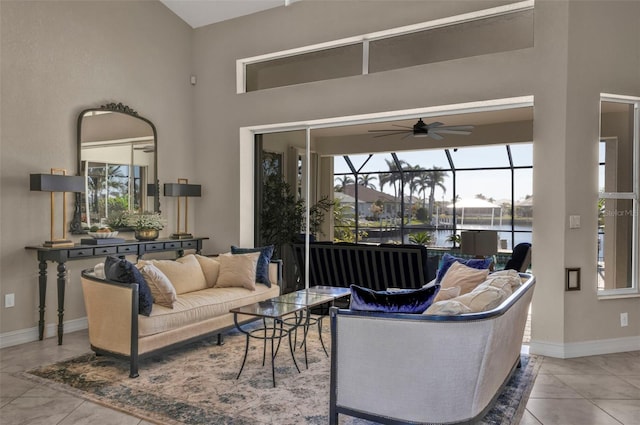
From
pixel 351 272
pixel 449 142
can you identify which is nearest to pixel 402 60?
pixel 449 142

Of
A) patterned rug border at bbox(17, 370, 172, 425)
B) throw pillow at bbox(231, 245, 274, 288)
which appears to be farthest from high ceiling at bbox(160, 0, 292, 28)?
patterned rug border at bbox(17, 370, 172, 425)

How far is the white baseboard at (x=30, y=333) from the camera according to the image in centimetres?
447

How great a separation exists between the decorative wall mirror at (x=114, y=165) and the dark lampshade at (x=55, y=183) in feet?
1.52

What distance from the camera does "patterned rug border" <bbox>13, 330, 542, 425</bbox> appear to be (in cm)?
288

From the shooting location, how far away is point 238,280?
16.3 feet

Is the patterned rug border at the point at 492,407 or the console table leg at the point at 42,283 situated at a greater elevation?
the console table leg at the point at 42,283

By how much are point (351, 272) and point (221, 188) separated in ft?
7.15

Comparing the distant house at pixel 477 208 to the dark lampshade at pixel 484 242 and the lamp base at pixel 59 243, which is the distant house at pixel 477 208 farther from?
the lamp base at pixel 59 243

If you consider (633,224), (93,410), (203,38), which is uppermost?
(203,38)

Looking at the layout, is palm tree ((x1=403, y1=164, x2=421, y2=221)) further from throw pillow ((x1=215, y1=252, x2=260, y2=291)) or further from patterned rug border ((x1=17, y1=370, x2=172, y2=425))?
patterned rug border ((x1=17, y1=370, x2=172, y2=425))

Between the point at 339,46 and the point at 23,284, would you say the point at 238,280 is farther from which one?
the point at 339,46

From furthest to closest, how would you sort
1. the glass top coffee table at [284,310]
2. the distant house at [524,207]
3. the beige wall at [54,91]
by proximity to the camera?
1. the distant house at [524,207]
2. the beige wall at [54,91]
3. the glass top coffee table at [284,310]

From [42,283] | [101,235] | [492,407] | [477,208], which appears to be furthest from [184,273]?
[477,208]

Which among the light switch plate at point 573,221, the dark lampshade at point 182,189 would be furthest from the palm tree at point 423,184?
the dark lampshade at point 182,189
